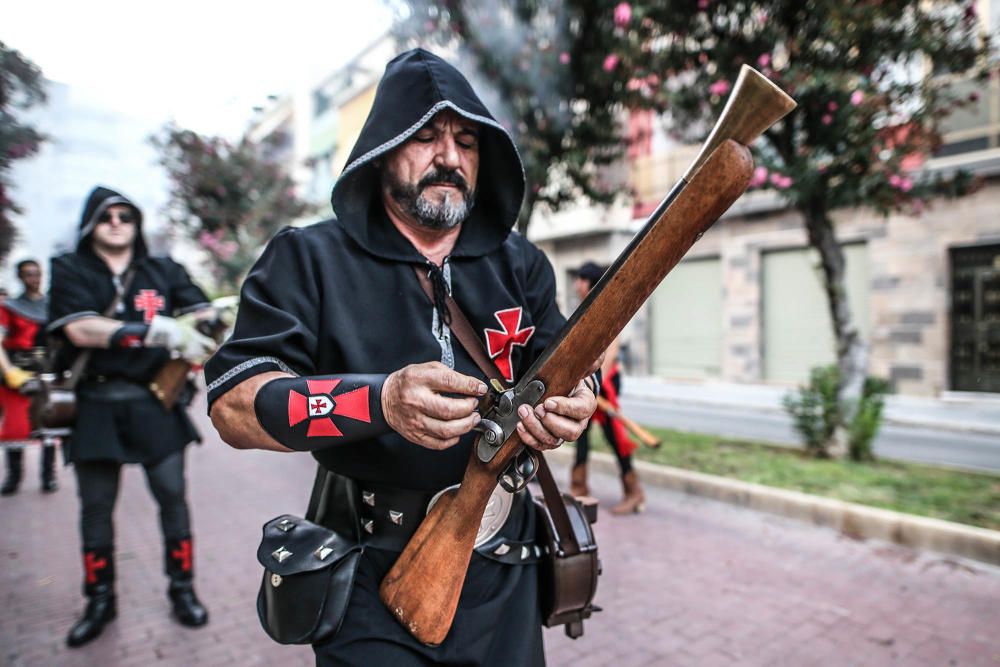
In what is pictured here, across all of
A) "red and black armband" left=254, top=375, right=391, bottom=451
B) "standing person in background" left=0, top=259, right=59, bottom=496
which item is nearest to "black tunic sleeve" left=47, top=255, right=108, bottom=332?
"red and black armband" left=254, top=375, right=391, bottom=451

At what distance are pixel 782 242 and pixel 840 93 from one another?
9.77 metres

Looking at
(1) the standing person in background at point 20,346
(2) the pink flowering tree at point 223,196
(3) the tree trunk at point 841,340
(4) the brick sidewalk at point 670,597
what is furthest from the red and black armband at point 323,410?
(2) the pink flowering tree at point 223,196

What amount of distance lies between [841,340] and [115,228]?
6289 mm

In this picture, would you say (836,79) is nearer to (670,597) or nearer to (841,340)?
(841,340)

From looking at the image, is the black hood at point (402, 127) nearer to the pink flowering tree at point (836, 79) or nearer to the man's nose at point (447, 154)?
the man's nose at point (447, 154)

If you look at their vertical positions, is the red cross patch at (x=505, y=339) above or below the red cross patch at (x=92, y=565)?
above

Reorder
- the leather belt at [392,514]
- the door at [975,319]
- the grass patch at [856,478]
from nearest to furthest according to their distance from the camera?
the leather belt at [392,514] < the grass patch at [856,478] < the door at [975,319]

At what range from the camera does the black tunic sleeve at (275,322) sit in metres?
1.41

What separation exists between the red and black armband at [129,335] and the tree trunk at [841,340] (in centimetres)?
592

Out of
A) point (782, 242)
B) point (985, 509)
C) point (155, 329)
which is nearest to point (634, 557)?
point (985, 509)

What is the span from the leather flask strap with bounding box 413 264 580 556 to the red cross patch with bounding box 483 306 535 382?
0.07 ft

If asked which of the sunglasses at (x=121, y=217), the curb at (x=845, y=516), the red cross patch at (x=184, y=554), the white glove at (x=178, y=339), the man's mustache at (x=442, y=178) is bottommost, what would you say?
the curb at (x=845, y=516)

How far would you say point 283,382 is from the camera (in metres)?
1.35

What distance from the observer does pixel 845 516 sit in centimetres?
480
